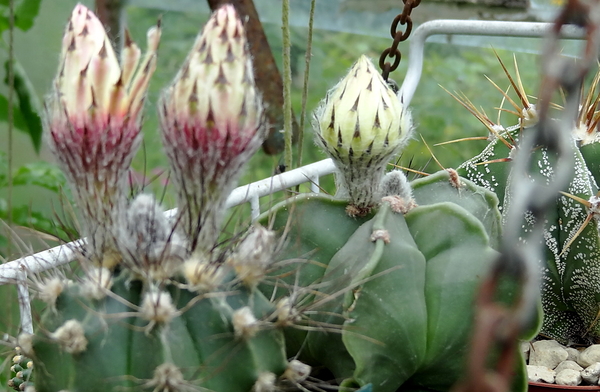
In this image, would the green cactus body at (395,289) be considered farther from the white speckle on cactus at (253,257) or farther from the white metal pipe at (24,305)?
the white metal pipe at (24,305)

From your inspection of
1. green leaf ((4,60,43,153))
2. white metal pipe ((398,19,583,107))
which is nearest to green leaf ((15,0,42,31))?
green leaf ((4,60,43,153))

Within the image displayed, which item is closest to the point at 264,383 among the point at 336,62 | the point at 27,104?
the point at 27,104

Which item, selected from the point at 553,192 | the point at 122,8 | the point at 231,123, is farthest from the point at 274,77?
the point at 553,192

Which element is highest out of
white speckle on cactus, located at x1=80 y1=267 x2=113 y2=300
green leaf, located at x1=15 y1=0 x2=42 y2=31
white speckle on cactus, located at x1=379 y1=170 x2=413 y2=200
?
green leaf, located at x1=15 y1=0 x2=42 y2=31

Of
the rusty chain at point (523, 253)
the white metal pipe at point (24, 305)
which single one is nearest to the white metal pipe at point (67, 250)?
the white metal pipe at point (24, 305)

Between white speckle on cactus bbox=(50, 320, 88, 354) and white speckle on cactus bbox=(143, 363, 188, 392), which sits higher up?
white speckle on cactus bbox=(50, 320, 88, 354)

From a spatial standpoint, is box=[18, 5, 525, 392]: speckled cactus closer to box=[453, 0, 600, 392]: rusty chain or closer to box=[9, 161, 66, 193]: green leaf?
box=[453, 0, 600, 392]: rusty chain

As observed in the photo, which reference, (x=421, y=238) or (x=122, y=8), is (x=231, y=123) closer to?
(x=421, y=238)
